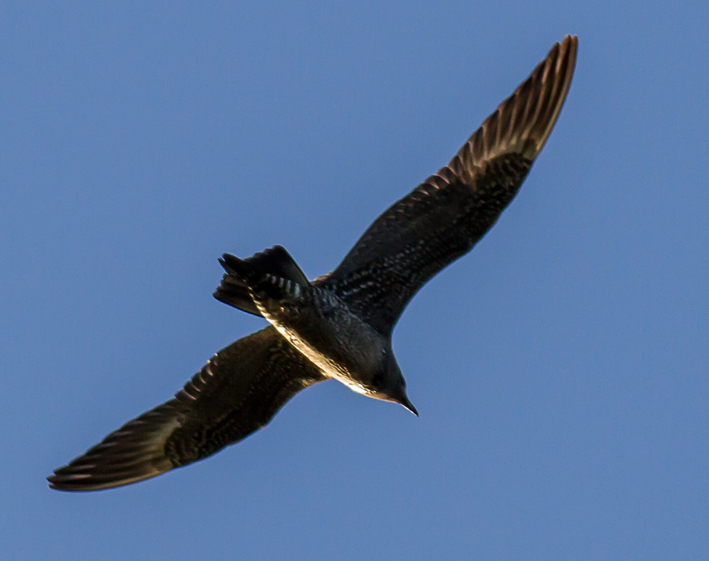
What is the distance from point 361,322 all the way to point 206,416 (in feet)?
5.89

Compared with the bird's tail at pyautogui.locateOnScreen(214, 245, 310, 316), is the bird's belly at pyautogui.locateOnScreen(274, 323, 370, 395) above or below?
below

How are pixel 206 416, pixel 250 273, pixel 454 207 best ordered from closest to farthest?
1. pixel 250 273
2. pixel 454 207
3. pixel 206 416

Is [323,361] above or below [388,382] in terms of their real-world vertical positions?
below

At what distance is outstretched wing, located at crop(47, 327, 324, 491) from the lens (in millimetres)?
8984

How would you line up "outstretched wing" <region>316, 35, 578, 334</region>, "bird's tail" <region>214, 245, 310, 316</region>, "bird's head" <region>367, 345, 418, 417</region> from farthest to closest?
"outstretched wing" <region>316, 35, 578, 334</region> < "bird's head" <region>367, 345, 418, 417</region> < "bird's tail" <region>214, 245, 310, 316</region>

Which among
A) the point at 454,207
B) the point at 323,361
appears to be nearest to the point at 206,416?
the point at 323,361

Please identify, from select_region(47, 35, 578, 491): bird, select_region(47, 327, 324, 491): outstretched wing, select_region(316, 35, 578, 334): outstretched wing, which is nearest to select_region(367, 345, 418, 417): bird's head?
select_region(47, 35, 578, 491): bird

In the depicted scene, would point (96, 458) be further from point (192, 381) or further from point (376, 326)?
point (376, 326)

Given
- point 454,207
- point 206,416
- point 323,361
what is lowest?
point 206,416

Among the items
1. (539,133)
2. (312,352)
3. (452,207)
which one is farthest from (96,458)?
(539,133)

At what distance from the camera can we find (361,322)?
8711 millimetres

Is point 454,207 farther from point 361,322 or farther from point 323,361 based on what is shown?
point 323,361

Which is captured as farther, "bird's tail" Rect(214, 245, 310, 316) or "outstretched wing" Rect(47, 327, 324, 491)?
"outstretched wing" Rect(47, 327, 324, 491)

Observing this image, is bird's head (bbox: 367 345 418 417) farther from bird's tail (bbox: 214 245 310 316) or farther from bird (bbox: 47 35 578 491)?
bird's tail (bbox: 214 245 310 316)
